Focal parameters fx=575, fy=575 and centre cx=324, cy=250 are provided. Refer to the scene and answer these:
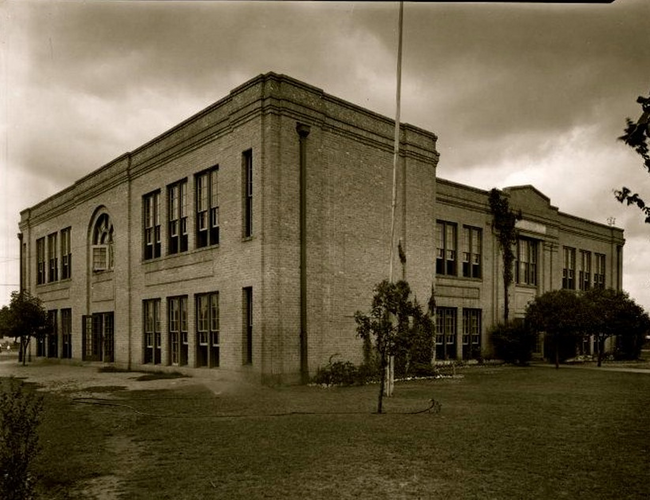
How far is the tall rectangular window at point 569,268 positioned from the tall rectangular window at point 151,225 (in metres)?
23.6

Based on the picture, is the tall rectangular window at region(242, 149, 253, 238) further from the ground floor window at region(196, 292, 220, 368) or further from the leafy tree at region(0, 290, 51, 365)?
the leafy tree at region(0, 290, 51, 365)

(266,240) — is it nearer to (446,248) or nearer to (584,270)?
(446,248)

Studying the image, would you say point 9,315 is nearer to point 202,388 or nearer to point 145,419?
point 202,388

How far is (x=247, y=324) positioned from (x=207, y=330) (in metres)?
2.29

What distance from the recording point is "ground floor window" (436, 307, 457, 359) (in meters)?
25.7

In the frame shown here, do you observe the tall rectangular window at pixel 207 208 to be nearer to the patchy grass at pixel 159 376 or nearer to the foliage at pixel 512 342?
the patchy grass at pixel 159 376

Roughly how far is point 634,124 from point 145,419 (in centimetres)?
1033

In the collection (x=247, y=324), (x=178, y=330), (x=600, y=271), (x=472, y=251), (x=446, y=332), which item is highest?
(x=472, y=251)

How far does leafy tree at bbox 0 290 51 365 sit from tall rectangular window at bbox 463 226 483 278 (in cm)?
2167

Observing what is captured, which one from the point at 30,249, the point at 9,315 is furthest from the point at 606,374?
the point at 30,249

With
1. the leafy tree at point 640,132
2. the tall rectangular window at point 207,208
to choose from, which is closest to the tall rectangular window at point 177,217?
the tall rectangular window at point 207,208

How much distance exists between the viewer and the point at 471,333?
1077 inches

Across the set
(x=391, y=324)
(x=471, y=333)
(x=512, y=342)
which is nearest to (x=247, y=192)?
(x=391, y=324)

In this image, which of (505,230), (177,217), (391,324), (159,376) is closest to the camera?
(391,324)
